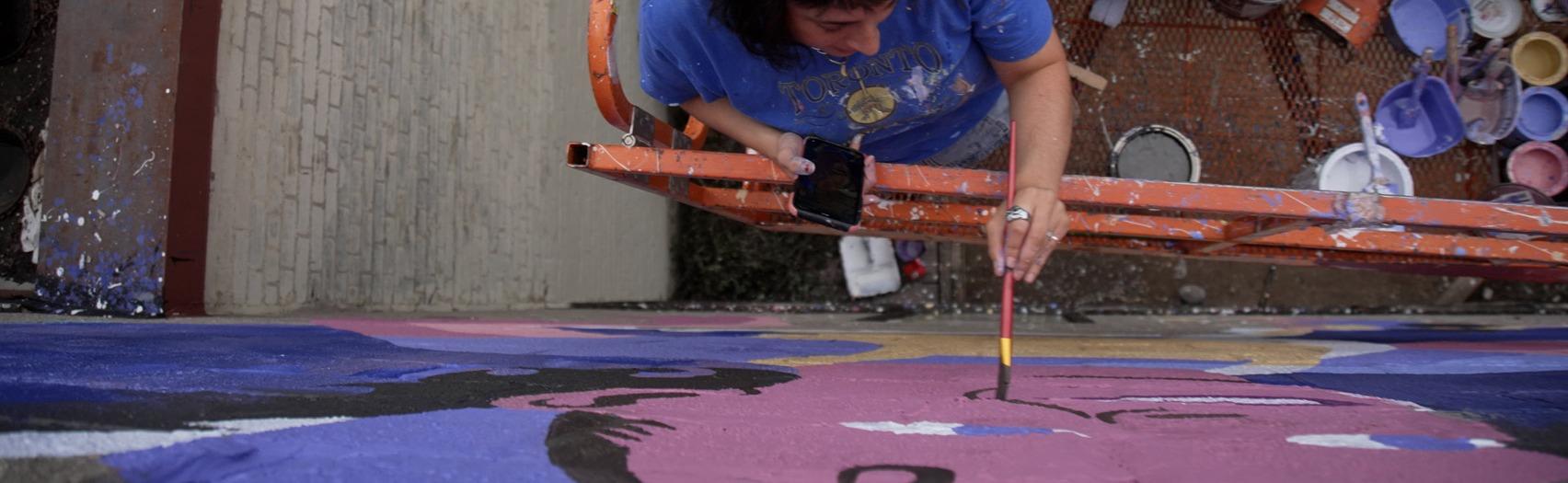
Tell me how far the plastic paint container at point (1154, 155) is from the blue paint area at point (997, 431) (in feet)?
11.1

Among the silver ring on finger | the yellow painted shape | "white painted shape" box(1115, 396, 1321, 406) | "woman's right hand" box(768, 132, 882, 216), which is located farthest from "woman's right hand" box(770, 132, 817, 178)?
"white painted shape" box(1115, 396, 1321, 406)

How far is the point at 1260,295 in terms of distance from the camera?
15.8ft

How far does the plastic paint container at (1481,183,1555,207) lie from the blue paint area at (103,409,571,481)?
4.47m

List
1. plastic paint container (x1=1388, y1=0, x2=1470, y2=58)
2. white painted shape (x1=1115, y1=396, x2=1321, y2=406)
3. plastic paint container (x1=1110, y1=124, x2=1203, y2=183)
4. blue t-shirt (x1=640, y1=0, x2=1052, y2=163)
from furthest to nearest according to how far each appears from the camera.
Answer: plastic paint container (x1=1388, y1=0, x2=1470, y2=58) → plastic paint container (x1=1110, y1=124, x2=1203, y2=183) → blue t-shirt (x1=640, y1=0, x2=1052, y2=163) → white painted shape (x1=1115, y1=396, x2=1321, y2=406)

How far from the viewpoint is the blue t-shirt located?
6.25 ft

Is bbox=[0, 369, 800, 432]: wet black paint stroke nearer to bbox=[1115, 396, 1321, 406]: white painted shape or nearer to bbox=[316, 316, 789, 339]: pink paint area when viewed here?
bbox=[1115, 396, 1321, 406]: white painted shape

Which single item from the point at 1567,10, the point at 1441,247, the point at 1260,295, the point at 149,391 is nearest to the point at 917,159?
the point at 1441,247

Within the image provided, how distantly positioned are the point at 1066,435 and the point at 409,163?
3004mm

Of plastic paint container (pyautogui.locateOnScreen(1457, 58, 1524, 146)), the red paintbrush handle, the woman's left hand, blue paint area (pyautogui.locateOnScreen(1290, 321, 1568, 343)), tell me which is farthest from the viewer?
plastic paint container (pyautogui.locateOnScreen(1457, 58, 1524, 146))

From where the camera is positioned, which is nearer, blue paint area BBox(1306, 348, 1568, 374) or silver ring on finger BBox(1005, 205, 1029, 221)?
silver ring on finger BBox(1005, 205, 1029, 221)

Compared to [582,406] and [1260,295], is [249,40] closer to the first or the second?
[582,406]

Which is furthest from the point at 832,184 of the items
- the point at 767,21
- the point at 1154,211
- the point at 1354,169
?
the point at 1354,169

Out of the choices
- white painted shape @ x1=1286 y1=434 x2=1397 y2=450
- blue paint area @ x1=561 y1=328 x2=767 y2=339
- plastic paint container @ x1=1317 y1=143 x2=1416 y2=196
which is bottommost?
white painted shape @ x1=1286 y1=434 x2=1397 y2=450

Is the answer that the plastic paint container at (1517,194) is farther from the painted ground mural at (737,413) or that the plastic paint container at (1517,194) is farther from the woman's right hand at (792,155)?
the woman's right hand at (792,155)
